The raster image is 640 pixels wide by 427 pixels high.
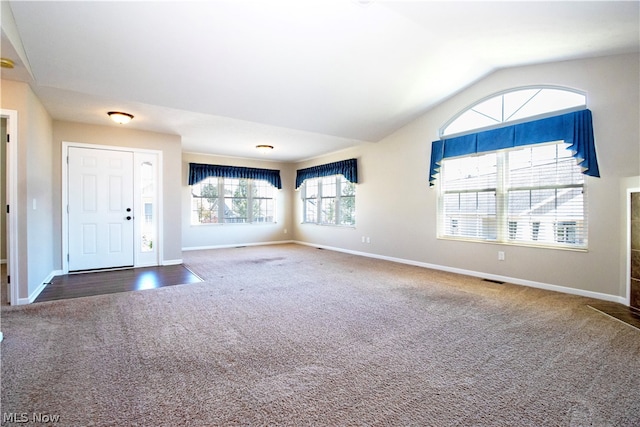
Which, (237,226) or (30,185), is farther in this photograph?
(237,226)

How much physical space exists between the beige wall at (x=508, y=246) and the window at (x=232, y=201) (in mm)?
3119

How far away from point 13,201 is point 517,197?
6.42 metres

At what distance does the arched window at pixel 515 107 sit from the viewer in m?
3.99

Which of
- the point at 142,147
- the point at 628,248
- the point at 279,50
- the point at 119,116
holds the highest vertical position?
the point at 279,50

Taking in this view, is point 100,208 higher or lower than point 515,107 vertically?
lower

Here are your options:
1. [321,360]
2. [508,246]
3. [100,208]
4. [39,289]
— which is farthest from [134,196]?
[508,246]

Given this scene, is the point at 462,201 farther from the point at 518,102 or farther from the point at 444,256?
the point at 518,102

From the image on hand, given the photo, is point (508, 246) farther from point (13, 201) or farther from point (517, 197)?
point (13, 201)

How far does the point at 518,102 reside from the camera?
443 cm

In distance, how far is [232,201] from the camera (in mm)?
8531

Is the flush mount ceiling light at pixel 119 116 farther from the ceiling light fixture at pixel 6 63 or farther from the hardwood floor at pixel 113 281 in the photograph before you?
the hardwood floor at pixel 113 281

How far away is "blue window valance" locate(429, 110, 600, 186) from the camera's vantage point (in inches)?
146

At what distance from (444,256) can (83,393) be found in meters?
5.03

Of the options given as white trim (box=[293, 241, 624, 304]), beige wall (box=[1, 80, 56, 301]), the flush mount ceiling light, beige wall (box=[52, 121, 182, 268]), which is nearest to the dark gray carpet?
white trim (box=[293, 241, 624, 304])
